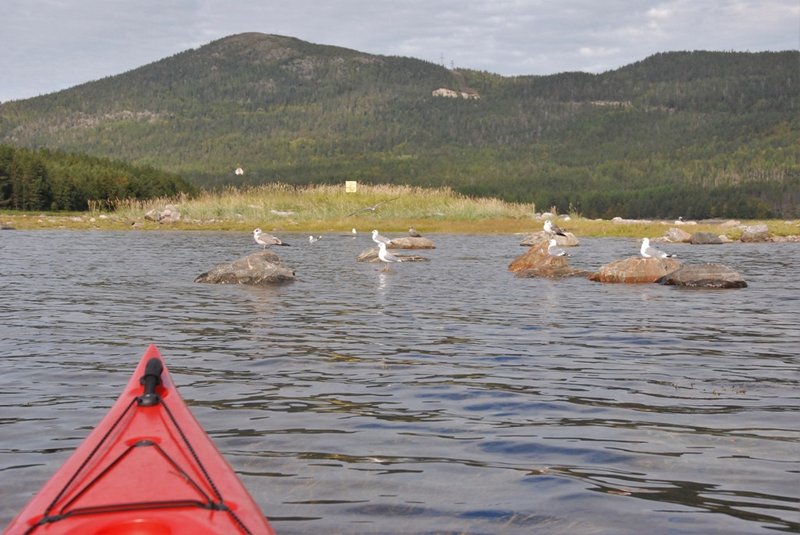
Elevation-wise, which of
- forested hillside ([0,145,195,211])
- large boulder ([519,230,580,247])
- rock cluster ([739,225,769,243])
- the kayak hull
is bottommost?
rock cluster ([739,225,769,243])

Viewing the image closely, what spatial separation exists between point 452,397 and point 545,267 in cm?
1666

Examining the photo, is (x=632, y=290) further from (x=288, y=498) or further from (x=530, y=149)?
(x=530, y=149)

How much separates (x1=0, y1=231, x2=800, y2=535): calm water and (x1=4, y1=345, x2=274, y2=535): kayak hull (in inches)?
47.6

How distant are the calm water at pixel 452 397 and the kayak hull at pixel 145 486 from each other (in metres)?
1.21

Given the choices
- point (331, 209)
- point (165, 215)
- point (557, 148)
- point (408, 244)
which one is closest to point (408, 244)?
point (408, 244)

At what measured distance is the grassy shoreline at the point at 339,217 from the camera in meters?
58.2

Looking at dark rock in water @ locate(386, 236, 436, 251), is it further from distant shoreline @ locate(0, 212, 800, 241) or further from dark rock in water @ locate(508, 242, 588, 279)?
distant shoreline @ locate(0, 212, 800, 241)

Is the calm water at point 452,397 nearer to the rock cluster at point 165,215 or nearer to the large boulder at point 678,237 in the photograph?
the large boulder at point 678,237

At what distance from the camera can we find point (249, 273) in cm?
2362

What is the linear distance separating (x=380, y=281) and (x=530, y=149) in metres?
144

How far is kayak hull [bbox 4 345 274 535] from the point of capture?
4.53 m

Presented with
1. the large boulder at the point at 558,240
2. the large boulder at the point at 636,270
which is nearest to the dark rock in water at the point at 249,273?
the large boulder at the point at 636,270

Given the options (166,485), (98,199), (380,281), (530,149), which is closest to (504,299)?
(380,281)

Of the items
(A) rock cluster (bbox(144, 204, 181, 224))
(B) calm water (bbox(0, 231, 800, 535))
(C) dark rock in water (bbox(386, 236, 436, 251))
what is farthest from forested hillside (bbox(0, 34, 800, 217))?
(B) calm water (bbox(0, 231, 800, 535))
